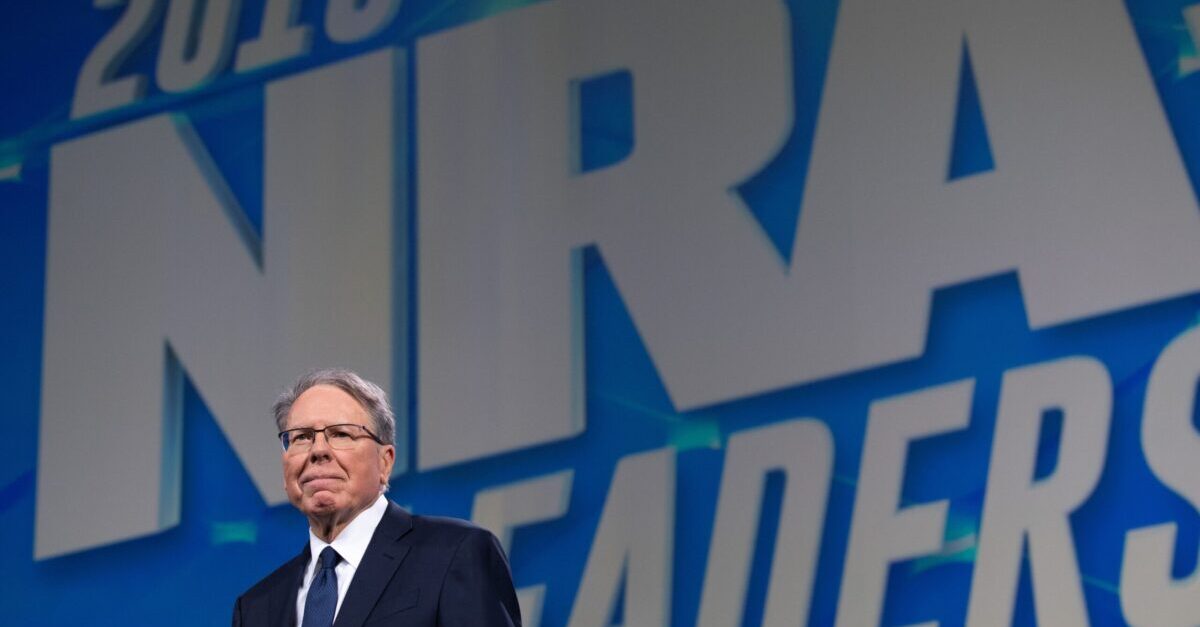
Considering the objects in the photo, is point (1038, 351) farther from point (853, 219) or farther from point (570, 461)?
point (570, 461)

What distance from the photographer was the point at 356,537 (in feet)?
7.25

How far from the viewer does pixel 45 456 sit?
468cm

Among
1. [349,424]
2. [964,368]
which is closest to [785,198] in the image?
[964,368]

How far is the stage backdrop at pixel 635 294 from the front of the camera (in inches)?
146

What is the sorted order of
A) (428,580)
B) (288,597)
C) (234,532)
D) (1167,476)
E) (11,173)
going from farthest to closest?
(11,173)
(234,532)
(1167,476)
(288,597)
(428,580)

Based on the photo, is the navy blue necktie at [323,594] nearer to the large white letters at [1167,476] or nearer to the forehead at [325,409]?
the forehead at [325,409]

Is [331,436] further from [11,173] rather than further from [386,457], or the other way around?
[11,173]

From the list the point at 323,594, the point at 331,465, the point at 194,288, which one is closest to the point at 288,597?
the point at 323,594

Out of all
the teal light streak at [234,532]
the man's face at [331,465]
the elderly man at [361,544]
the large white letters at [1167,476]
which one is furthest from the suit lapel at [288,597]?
the teal light streak at [234,532]

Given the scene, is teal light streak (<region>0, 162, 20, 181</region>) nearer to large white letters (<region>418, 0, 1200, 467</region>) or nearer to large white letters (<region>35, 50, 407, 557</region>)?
large white letters (<region>35, 50, 407, 557</region>)

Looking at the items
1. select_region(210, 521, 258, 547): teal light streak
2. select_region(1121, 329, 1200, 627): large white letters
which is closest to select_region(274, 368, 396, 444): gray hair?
select_region(1121, 329, 1200, 627): large white letters

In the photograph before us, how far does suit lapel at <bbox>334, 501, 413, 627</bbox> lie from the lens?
6.98 feet

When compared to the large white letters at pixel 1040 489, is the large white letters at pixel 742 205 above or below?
above

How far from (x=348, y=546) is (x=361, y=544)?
0.02m
